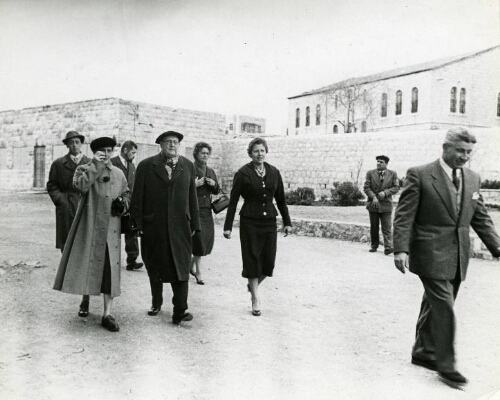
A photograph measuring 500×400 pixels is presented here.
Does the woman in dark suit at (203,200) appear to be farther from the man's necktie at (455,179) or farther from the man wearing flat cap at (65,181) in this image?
the man's necktie at (455,179)

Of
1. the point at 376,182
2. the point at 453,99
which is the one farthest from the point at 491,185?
the point at 453,99

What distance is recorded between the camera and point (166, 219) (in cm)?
526

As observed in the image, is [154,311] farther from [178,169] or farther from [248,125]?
[248,125]

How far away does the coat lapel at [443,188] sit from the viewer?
4.10 m

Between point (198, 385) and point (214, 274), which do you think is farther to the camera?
point (214, 274)

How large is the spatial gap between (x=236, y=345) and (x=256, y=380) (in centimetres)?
79

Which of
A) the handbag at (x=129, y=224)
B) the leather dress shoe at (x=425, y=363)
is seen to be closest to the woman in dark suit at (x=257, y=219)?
the handbag at (x=129, y=224)

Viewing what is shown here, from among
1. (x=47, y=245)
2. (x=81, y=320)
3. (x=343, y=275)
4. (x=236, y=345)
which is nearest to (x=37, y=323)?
(x=81, y=320)

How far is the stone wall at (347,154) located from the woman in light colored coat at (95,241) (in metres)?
16.5

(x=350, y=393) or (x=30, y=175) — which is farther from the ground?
(x=30, y=175)

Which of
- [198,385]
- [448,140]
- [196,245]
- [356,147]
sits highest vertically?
[356,147]

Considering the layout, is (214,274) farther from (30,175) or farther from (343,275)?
(30,175)

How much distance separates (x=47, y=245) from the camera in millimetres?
10070

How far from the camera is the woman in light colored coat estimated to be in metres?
4.89
